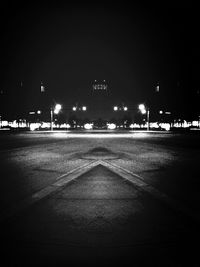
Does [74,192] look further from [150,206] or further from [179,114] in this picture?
[179,114]

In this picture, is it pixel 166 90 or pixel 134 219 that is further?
pixel 166 90

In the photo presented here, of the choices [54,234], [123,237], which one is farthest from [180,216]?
[54,234]

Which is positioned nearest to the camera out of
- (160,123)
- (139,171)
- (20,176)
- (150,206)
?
(150,206)

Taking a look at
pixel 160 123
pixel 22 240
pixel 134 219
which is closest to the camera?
pixel 22 240

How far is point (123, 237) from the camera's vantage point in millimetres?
5152

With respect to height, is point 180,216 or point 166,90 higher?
point 166,90

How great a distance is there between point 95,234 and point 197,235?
174cm

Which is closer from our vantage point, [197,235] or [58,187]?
[197,235]

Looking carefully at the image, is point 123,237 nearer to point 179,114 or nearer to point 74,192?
point 74,192

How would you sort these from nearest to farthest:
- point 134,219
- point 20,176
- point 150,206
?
point 134,219 → point 150,206 → point 20,176

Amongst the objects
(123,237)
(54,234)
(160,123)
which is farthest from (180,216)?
(160,123)

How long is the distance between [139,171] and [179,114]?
7570 centimetres

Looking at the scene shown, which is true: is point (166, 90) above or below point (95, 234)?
above

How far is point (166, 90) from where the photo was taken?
91.8m
